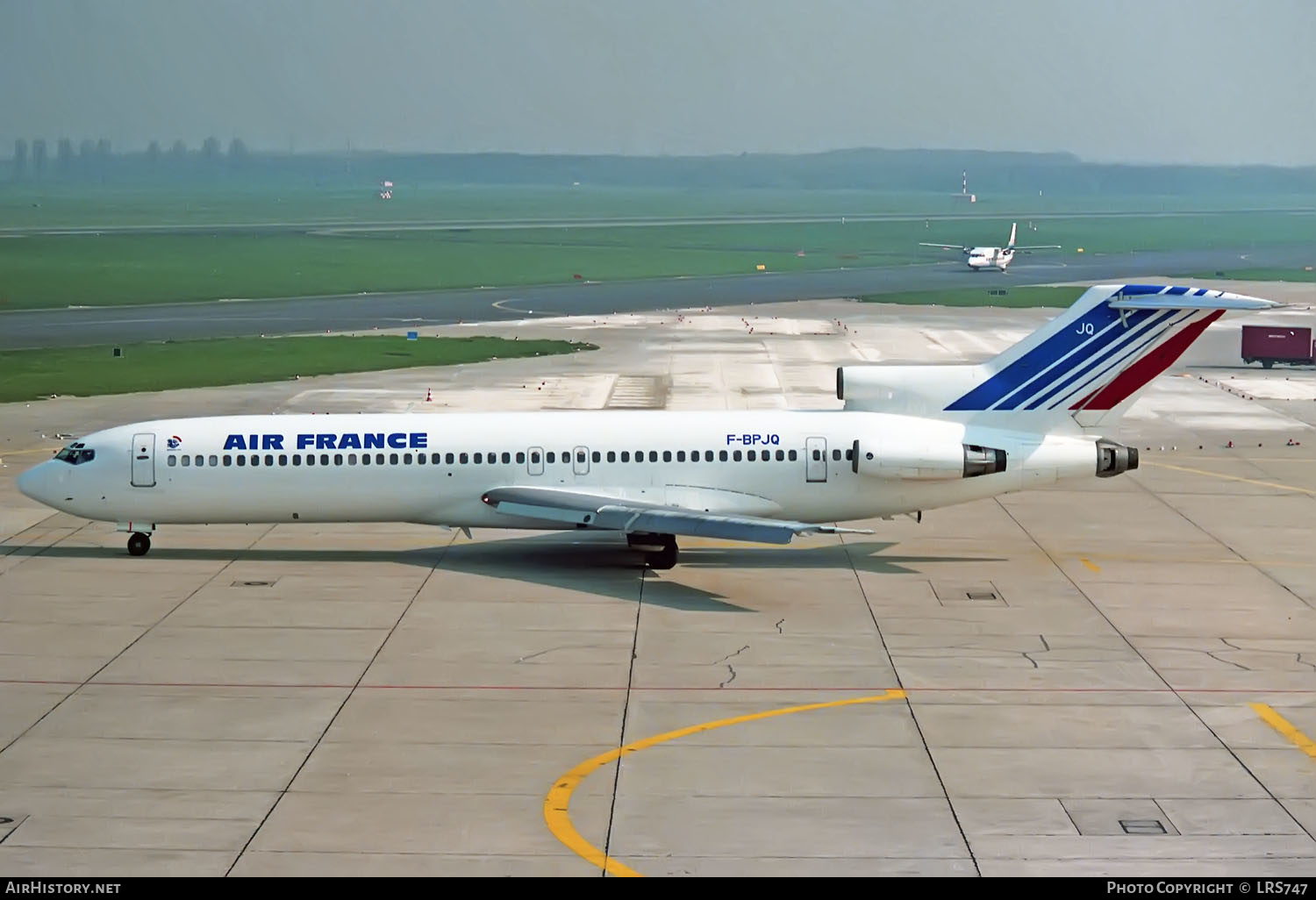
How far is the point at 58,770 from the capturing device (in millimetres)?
23828

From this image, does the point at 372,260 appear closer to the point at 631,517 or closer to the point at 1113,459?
the point at 631,517

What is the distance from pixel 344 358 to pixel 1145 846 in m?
60.0

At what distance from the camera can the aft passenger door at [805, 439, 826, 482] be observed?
3719cm

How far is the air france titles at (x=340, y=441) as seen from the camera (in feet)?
123

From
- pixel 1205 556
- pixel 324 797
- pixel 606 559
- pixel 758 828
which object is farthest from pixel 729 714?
pixel 1205 556

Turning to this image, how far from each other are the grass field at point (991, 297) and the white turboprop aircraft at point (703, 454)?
7007 cm

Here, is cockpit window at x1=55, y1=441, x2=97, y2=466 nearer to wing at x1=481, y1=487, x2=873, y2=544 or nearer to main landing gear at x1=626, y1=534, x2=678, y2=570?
wing at x1=481, y1=487, x2=873, y2=544

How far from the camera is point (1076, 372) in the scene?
37.4 meters

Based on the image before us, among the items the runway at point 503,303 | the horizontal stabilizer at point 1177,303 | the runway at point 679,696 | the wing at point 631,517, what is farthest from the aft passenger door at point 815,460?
the runway at point 503,303

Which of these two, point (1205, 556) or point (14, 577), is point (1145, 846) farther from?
point (14, 577)

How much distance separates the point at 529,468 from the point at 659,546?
338cm

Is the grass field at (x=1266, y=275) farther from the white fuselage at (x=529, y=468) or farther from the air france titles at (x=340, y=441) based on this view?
the air france titles at (x=340, y=441)

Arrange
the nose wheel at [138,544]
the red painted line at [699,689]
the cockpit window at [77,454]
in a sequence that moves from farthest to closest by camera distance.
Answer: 1. the nose wheel at [138,544]
2. the cockpit window at [77,454]
3. the red painted line at [699,689]
